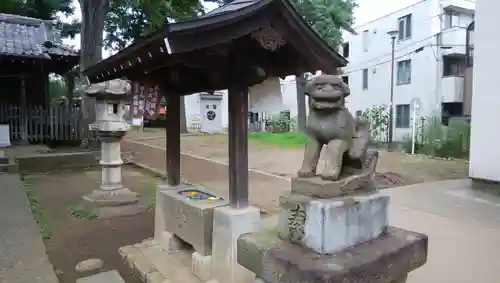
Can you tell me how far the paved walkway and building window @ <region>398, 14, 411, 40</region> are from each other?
50.5ft

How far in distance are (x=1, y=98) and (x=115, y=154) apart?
1056cm

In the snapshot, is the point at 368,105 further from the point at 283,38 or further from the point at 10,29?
the point at 283,38

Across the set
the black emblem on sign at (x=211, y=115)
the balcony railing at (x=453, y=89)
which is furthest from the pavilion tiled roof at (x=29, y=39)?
the balcony railing at (x=453, y=89)

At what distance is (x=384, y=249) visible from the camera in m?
2.96

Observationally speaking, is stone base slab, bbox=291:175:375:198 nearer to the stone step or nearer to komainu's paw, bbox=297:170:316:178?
komainu's paw, bbox=297:170:316:178

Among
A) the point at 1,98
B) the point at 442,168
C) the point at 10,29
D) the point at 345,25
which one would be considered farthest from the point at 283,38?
the point at 345,25

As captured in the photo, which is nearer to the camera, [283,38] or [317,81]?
[317,81]

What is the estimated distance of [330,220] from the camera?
110 inches

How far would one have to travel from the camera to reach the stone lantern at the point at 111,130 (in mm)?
7664

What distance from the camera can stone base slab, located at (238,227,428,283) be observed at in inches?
102

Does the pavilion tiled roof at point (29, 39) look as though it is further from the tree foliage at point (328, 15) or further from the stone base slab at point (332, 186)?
the stone base slab at point (332, 186)

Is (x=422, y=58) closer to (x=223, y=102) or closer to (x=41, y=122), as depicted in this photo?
(x=223, y=102)

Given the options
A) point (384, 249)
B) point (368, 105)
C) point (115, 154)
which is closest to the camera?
point (384, 249)

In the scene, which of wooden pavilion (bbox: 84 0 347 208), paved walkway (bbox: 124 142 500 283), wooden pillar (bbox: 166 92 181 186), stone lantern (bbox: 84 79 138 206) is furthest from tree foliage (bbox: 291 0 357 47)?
wooden pavilion (bbox: 84 0 347 208)
